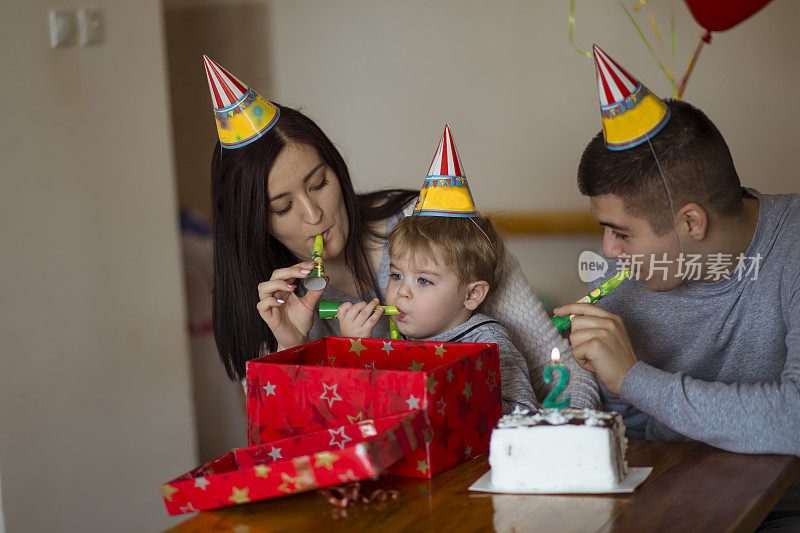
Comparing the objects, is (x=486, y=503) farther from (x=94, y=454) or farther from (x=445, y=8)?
(x=445, y=8)

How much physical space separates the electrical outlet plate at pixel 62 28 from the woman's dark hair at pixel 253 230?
93 centimetres

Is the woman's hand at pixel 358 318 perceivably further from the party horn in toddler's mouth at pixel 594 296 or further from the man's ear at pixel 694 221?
the man's ear at pixel 694 221

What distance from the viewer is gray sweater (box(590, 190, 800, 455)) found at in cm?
112

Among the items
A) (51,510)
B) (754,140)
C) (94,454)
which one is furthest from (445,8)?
(51,510)

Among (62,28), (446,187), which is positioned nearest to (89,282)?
(62,28)

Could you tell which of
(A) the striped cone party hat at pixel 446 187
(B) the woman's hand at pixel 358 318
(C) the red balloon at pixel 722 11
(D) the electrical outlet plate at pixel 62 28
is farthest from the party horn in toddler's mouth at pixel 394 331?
(D) the electrical outlet plate at pixel 62 28

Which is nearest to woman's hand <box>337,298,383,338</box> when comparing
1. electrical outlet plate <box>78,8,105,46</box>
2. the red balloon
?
the red balloon

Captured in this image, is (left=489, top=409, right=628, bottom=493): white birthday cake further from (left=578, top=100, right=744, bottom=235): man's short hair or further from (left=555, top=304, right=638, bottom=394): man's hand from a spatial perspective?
(left=578, top=100, right=744, bottom=235): man's short hair

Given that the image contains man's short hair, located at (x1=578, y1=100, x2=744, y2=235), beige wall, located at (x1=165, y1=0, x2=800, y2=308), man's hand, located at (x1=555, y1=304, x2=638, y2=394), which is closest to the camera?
man's hand, located at (x1=555, y1=304, x2=638, y2=394)

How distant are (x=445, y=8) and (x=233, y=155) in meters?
1.32

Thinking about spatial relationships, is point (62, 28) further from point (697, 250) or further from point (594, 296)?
point (697, 250)

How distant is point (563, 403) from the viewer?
3.57 feet

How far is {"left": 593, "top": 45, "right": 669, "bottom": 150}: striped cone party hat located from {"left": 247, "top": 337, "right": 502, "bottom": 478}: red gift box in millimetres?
418

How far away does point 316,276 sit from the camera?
4.98ft
